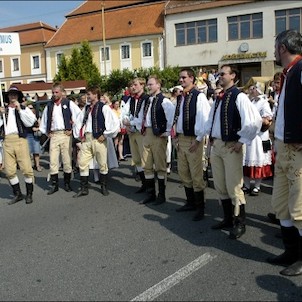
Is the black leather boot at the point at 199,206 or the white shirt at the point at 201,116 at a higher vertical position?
the white shirt at the point at 201,116

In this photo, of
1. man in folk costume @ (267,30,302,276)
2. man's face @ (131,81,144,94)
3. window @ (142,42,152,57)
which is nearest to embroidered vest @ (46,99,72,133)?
man's face @ (131,81,144,94)

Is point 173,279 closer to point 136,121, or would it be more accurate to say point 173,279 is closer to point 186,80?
point 186,80

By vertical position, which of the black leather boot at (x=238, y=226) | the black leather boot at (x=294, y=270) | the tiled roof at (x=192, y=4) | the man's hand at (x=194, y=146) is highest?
the tiled roof at (x=192, y=4)

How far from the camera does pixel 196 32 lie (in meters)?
38.6

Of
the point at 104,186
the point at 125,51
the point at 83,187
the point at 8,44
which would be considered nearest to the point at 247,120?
the point at 104,186

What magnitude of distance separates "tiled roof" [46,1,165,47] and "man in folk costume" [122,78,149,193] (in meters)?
35.8

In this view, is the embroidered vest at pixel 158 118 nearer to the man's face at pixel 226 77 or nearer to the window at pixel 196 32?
the man's face at pixel 226 77

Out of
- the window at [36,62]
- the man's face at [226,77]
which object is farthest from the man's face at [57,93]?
the window at [36,62]

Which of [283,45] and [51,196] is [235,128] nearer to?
[283,45]

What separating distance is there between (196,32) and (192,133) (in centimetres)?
3520

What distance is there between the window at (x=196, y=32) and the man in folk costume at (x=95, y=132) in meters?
32.8

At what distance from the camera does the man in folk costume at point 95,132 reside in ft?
23.3

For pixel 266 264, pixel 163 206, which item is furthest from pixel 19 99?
pixel 266 264

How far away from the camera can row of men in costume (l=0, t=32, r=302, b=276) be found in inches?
151
